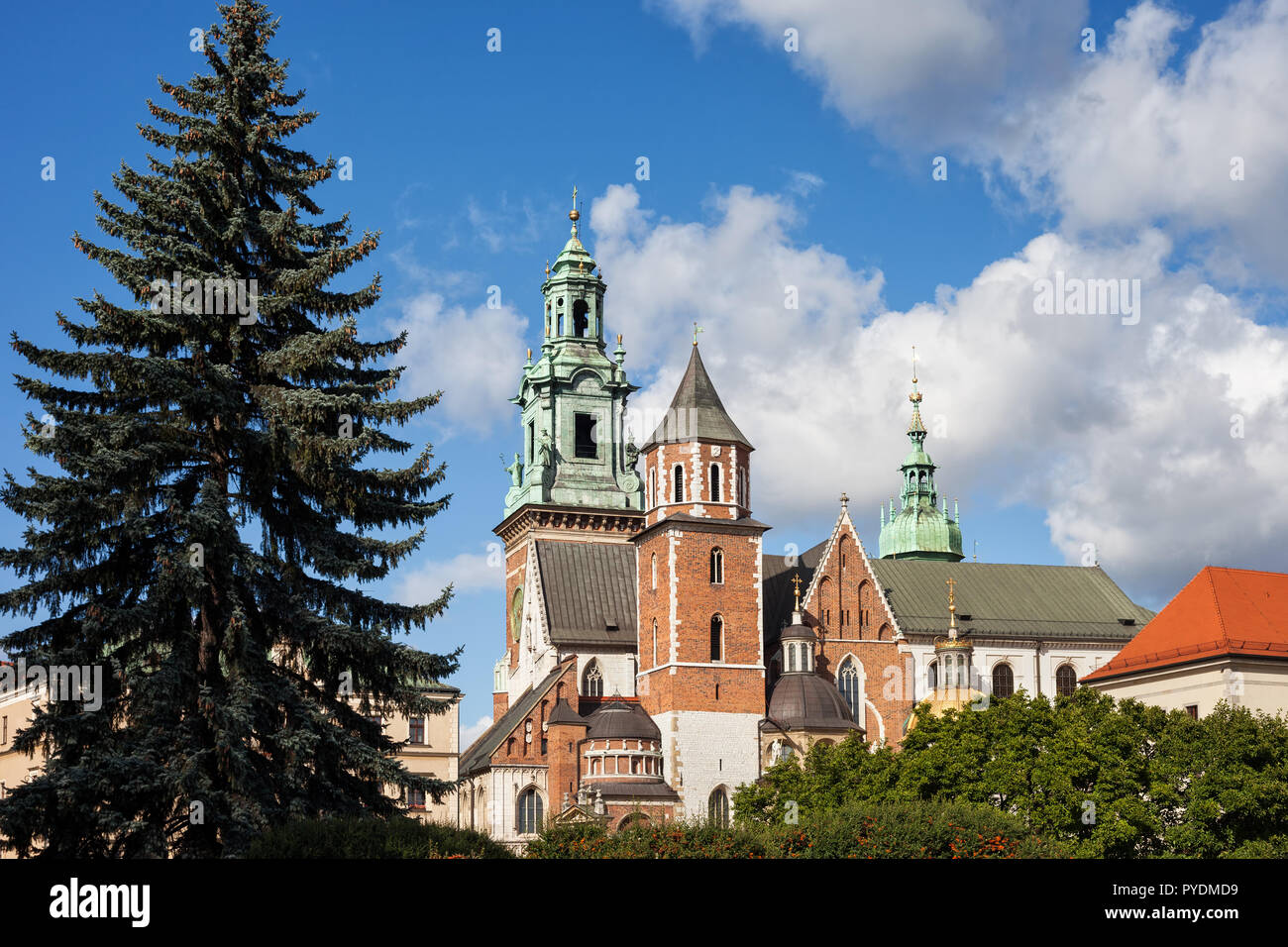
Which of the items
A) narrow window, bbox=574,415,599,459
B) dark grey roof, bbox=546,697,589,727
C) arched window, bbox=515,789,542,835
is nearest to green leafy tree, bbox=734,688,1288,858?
dark grey roof, bbox=546,697,589,727

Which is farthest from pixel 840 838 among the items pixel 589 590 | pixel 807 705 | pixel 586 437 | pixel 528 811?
pixel 586 437

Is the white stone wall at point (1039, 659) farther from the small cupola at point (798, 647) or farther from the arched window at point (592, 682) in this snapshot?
the arched window at point (592, 682)

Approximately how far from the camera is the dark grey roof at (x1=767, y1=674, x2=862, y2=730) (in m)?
63.0

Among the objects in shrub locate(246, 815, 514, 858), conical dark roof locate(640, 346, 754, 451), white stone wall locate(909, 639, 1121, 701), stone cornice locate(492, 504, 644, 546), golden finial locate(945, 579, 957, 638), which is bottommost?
shrub locate(246, 815, 514, 858)

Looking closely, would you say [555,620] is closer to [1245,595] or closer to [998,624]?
[998,624]

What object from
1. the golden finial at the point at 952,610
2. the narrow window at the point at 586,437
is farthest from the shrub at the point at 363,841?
the narrow window at the point at 586,437

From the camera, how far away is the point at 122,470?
76.8 ft

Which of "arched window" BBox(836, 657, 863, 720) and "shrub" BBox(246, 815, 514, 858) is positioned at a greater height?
"arched window" BBox(836, 657, 863, 720)

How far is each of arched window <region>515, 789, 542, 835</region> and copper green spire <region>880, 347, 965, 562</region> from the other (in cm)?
4390

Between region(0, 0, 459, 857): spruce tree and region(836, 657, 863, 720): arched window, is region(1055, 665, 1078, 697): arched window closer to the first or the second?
region(836, 657, 863, 720): arched window

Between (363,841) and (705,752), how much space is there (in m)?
41.5

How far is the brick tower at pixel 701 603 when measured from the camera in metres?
61.8
